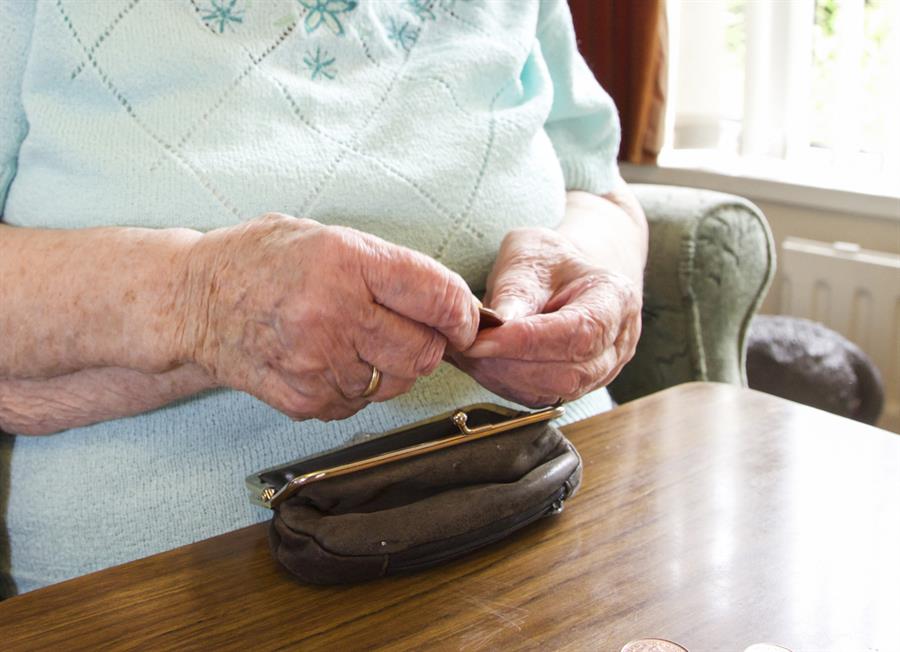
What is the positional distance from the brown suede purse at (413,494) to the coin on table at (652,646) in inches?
5.7

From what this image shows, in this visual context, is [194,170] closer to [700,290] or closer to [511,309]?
[511,309]

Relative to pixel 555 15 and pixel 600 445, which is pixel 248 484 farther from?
pixel 555 15

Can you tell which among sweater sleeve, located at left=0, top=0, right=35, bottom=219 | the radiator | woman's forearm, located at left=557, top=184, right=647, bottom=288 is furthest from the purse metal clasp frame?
the radiator

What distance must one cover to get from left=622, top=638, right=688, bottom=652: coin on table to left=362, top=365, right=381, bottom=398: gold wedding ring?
0.90 ft

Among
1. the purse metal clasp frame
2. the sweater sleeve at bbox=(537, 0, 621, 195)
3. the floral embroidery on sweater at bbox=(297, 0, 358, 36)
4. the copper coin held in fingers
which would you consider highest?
the floral embroidery on sweater at bbox=(297, 0, 358, 36)

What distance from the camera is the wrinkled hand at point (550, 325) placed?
78cm

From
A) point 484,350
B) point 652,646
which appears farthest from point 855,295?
point 652,646

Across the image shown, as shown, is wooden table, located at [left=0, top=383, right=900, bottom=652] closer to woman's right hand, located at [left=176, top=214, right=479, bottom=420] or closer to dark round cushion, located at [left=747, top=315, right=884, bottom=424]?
woman's right hand, located at [left=176, top=214, right=479, bottom=420]

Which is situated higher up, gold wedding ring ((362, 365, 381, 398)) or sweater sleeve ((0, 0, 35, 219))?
sweater sleeve ((0, 0, 35, 219))

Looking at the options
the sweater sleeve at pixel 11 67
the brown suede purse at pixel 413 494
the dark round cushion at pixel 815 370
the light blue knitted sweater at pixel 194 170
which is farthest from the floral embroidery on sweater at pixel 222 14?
the dark round cushion at pixel 815 370

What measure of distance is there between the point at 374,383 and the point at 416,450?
0.23 feet

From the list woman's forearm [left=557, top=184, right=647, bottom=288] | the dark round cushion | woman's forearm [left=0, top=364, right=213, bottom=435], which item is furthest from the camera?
the dark round cushion

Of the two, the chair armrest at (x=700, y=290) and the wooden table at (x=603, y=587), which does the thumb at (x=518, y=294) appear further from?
the chair armrest at (x=700, y=290)

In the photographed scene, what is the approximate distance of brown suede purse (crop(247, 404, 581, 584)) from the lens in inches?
25.9
